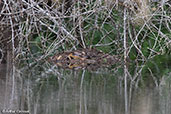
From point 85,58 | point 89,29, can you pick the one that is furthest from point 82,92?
point 89,29

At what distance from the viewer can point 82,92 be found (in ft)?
16.5

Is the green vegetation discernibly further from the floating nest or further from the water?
the water

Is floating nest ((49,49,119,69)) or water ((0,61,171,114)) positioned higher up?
floating nest ((49,49,119,69))

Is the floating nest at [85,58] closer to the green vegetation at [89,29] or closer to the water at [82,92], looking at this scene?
the green vegetation at [89,29]

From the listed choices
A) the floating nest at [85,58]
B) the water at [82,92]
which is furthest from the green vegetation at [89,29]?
the water at [82,92]

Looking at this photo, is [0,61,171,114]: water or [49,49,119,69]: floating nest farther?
[49,49,119,69]: floating nest

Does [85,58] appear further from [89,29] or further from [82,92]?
[82,92]

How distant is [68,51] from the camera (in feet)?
25.7

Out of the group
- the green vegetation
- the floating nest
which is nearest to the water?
the floating nest

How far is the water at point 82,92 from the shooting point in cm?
420

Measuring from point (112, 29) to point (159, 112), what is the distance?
456 cm

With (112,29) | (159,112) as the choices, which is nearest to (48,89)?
(159,112)

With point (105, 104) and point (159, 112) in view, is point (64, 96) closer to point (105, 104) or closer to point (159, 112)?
point (105, 104)

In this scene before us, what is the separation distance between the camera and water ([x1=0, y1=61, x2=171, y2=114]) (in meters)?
4.20
